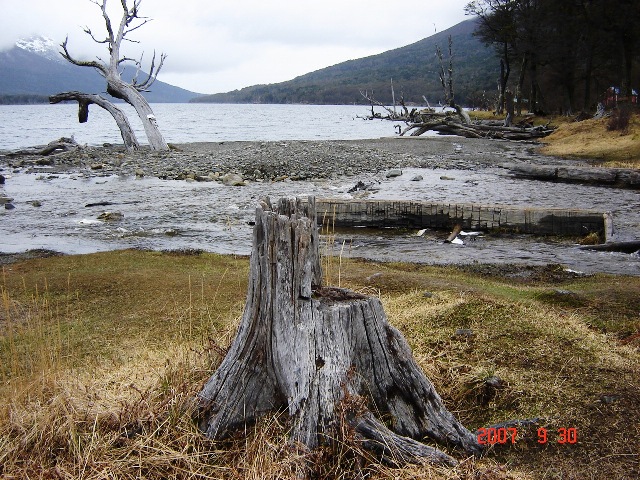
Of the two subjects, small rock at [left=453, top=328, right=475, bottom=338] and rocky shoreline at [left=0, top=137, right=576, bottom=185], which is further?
rocky shoreline at [left=0, top=137, right=576, bottom=185]

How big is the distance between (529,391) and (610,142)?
30075mm

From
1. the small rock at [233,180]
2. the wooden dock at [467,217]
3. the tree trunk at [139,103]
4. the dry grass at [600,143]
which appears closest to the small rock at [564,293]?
the wooden dock at [467,217]

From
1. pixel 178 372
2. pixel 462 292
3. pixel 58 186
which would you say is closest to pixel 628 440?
pixel 178 372

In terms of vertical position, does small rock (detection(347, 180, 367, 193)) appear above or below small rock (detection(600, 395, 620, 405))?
above

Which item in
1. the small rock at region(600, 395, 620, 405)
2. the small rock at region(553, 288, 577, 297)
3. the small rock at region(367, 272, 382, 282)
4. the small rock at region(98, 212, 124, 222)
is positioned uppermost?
the small rock at region(600, 395, 620, 405)

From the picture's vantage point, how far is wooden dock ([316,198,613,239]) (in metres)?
13.5

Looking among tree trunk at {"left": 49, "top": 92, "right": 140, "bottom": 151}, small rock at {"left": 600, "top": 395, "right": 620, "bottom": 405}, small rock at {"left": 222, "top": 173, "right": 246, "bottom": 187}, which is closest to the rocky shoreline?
small rock at {"left": 222, "top": 173, "right": 246, "bottom": 187}

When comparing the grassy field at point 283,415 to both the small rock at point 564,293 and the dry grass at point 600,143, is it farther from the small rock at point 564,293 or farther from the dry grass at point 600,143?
the dry grass at point 600,143

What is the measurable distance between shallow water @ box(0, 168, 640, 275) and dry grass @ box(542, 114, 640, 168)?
6317 millimetres

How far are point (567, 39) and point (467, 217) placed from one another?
42077mm

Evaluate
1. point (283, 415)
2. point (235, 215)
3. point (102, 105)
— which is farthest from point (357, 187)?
point (102, 105)

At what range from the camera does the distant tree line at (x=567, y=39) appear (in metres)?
42.0

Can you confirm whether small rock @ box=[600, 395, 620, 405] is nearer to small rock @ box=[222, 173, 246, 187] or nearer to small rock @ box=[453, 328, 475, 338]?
small rock @ box=[453, 328, 475, 338]

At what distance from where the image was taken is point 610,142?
3139 cm
